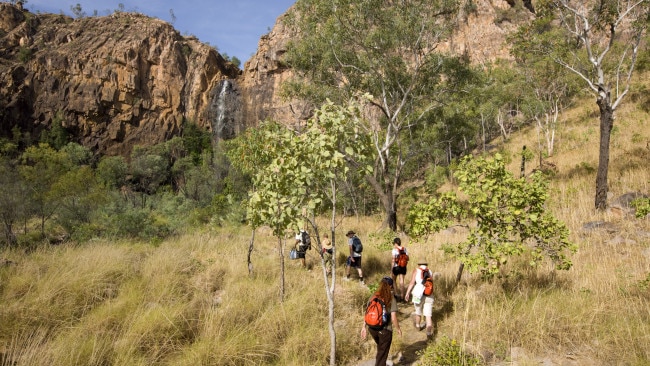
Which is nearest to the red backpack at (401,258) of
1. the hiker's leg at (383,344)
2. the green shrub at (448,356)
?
the green shrub at (448,356)

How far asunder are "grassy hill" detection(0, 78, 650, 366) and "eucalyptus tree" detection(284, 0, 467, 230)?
227 inches

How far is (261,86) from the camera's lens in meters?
56.6

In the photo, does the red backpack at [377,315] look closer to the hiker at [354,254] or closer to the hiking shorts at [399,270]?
the hiking shorts at [399,270]

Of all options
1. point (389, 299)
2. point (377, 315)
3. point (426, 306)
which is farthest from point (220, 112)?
point (377, 315)

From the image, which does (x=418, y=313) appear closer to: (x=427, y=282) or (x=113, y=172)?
(x=427, y=282)

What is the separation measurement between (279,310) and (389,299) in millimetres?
2120

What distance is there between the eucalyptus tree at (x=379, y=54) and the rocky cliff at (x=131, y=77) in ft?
110

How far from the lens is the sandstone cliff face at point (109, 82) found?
50375 mm

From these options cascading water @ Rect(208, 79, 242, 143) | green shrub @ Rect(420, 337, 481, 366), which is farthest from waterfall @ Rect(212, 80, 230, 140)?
green shrub @ Rect(420, 337, 481, 366)

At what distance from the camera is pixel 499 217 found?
554cm

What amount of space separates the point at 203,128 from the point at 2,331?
2251 inches

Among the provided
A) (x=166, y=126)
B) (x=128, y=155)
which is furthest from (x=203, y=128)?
(x=128, y=155)

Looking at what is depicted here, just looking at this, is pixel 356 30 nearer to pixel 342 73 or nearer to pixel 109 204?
pixel 342 73

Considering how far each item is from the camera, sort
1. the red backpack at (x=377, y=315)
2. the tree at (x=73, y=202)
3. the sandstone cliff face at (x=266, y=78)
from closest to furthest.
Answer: the red backpack at (x=377, y=315)
the tree at (x=73, y=202)
the sandstone cliff face at (x=266, y=78)
